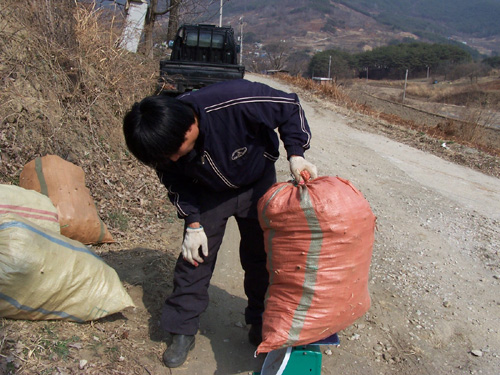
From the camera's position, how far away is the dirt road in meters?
2.59

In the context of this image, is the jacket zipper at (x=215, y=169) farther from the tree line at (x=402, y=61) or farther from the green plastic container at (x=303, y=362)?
the tree line at (x=402, y=61)

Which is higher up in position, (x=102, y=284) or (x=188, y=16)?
(x=188, y=16)

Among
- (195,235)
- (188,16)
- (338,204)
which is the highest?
(188,16)

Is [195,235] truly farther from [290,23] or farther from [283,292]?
[290,23]

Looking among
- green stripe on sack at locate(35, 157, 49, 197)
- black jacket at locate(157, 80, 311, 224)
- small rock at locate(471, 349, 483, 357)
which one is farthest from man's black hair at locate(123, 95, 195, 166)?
small rock at locate(471, 349, 483, 357)

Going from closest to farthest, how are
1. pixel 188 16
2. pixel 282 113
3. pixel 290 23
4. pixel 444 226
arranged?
1. pixel 282 113
2. pixel 444 226
3. pixel 188 16
4. pixel 290 23

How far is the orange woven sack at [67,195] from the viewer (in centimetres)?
344

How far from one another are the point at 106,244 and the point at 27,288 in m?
1.57

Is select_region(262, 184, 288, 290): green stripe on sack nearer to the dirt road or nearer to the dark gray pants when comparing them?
the dark gray pants

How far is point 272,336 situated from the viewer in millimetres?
1981

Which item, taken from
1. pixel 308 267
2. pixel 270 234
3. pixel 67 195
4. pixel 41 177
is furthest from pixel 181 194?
pixel 41 177

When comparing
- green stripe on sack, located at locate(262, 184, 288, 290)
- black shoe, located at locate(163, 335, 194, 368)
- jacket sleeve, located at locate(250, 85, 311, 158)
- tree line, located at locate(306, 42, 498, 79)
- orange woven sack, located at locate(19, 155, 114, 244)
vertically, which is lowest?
black shoe, located at locate(163, 335, 194, 368)

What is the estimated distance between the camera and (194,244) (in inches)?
90.8

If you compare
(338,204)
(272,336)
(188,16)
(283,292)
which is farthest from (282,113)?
(188,16)
